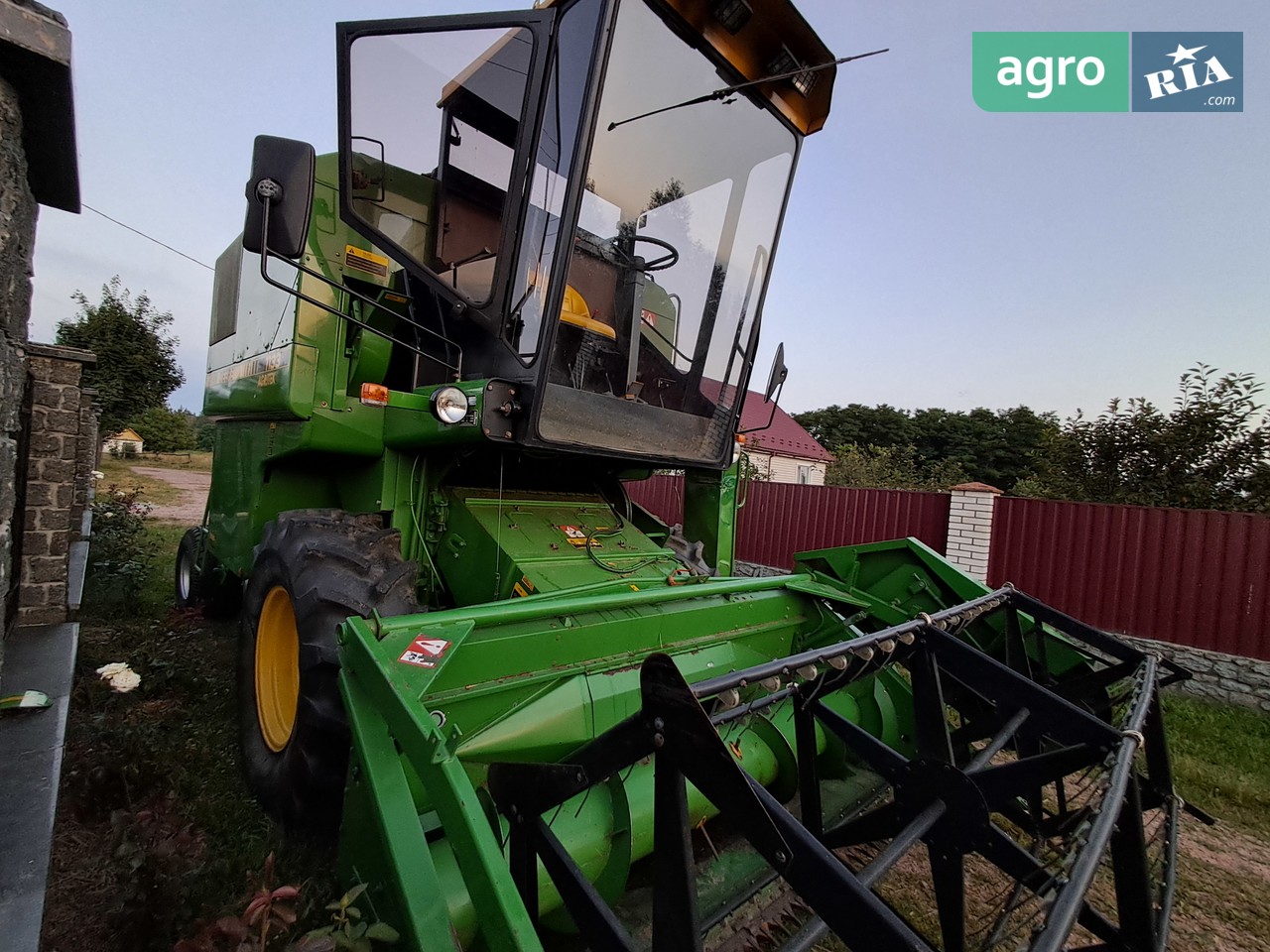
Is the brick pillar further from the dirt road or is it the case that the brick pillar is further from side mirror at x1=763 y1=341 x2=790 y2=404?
the dirt road

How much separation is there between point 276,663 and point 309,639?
872 millimetres

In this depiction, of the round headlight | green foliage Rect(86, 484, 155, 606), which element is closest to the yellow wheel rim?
the round headlight

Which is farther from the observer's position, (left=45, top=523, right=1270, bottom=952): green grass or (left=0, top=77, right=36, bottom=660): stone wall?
(left=45, top=523, right=1270, bottom=952): green grass

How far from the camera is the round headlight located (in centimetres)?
247

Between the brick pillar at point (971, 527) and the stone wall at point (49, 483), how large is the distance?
7.61 metres

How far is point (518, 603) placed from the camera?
2.21m

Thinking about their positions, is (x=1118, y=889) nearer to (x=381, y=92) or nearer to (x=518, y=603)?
(x=518, y=603)

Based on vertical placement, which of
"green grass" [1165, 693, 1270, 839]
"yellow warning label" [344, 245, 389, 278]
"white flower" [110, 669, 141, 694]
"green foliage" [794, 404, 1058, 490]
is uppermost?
"green foliage" [794, 404, 1058, 490]

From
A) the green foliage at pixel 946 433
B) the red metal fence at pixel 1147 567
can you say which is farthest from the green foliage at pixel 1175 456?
the green foliage at pixel 946 433

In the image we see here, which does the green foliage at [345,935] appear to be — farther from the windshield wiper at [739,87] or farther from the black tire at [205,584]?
the black tire at [205,584]

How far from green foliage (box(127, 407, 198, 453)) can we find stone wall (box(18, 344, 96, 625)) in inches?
1436

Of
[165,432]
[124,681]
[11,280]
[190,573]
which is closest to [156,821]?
[124,681]

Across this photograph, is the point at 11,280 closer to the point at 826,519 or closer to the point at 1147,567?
the point at 1147,567

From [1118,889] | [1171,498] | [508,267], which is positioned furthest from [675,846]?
[1171,498]
